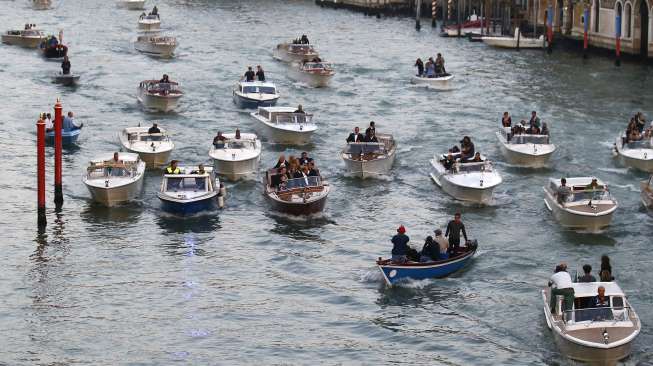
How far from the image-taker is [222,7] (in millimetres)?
153625

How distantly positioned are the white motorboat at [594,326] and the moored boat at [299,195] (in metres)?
14.3

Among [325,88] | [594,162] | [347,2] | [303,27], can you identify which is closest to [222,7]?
[347,2]

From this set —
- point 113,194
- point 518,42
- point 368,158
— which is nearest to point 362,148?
point 368,158

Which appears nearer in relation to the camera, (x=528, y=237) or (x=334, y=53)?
(x=528, y=237)

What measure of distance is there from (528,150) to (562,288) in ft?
72.6

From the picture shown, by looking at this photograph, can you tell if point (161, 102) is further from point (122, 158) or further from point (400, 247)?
point (400, 247)

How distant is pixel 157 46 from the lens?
9819 centimetres

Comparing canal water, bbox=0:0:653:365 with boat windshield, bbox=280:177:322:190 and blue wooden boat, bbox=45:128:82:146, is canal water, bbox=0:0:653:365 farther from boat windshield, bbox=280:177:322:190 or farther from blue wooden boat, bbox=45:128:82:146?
blue wooden boat, bbox=45:128:82:146

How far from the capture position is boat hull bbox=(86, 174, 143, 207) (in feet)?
166

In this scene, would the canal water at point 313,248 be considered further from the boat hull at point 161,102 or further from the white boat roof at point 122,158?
the white boat roof at point 122,158

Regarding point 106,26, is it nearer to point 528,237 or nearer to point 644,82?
point 644,82

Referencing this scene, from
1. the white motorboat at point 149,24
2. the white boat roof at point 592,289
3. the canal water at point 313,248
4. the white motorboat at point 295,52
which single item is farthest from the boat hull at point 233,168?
the white motorboat at point 149,24

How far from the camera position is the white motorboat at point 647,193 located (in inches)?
1944

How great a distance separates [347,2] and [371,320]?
401 ft
